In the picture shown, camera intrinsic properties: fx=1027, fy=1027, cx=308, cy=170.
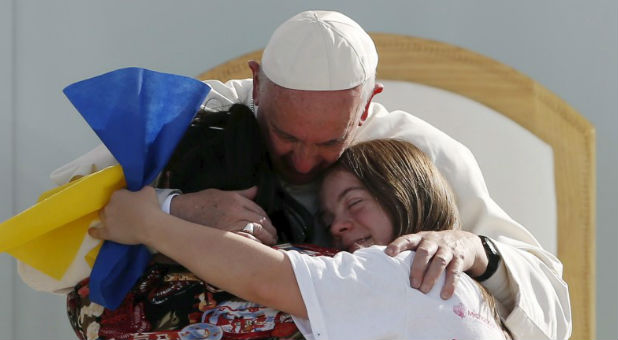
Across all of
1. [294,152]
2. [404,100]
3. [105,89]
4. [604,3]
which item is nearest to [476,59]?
[404,100]

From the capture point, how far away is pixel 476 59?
7.73 ft

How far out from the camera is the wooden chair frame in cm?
229

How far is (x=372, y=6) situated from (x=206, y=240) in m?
1.24

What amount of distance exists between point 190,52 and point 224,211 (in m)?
1.00

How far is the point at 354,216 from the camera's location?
165 cm

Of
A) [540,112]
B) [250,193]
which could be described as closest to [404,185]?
[250,193]

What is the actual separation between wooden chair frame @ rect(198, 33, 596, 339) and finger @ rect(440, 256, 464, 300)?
0.85 meters

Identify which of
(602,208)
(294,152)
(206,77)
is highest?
(294,152)

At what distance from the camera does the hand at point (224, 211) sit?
5.00ft

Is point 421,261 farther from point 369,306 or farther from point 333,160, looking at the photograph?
point 333,160

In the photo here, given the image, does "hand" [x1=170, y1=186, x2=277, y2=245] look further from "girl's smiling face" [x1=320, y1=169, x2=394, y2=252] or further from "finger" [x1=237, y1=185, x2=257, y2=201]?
"girl's smiling face" [x1=320, y1=169, x2=394, y2=252]

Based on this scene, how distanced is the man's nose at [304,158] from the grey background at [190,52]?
82cm

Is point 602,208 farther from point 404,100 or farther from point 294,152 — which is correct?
point 294,152

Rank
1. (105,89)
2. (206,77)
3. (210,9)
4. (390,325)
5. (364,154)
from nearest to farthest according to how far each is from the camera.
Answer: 1. (390,325)
2. (105,89)
3. (364,154)
4. (206,77)
5. (210,9)
